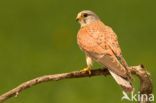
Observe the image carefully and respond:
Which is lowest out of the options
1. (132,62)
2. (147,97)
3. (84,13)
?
(132,62)

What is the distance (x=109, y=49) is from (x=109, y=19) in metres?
3.37

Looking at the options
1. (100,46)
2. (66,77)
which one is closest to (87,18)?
(100,46)

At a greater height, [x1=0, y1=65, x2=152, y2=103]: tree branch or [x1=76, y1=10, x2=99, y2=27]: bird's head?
[x1=76, y1=10, x2=99, y2=27]: bird's head

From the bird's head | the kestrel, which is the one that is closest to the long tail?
the kestrel

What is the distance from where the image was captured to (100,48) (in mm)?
3883

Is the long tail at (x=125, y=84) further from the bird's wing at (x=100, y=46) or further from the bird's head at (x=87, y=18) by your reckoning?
the bird's head at (x=87, y=18)

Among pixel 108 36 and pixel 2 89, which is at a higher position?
pixel 108 36

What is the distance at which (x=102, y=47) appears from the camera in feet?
12.7

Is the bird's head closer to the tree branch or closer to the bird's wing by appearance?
the bird's wing

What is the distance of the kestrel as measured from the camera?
347 centimetres

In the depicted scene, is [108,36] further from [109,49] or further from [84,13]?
[84,13]

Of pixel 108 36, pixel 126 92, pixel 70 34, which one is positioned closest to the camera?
pixel 126 92

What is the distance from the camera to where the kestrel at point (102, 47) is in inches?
137

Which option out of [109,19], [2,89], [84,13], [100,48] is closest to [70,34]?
[109,19]
